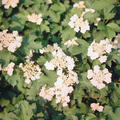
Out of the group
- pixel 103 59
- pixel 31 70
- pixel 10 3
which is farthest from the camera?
pixel 10 3

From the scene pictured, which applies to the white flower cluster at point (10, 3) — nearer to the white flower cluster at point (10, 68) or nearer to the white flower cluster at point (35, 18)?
the white flower cluster at point (35, 18)

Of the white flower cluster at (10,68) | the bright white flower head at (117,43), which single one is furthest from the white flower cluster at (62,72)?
the bright white flower head at (117,43)

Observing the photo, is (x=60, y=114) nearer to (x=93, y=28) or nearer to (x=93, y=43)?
(x=93, y=43)

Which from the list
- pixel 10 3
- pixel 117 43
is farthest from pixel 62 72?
pixel 10 3

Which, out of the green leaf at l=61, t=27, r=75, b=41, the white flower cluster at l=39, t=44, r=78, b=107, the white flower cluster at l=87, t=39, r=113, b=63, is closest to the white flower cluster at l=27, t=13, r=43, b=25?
the green leaf at l=61, t=27, r=75, b=41

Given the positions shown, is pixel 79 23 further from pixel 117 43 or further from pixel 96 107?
pixel 96 107

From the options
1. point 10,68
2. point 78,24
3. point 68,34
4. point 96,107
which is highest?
point 78,24

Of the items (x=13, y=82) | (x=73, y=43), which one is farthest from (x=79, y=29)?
(x=13, y=82)

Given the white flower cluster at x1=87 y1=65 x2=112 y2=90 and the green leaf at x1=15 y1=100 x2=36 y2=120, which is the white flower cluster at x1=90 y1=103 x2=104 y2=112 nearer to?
the white flower cluster at x1=87 y1=65 x2=112 y2=90
